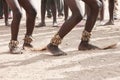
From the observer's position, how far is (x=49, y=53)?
647 cm

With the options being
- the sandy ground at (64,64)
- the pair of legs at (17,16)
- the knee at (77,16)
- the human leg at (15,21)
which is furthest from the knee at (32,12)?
Result: the knee at (77,16)

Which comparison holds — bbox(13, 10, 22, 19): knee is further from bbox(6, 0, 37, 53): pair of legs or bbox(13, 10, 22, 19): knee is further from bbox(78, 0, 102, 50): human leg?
bbox(78, 0, 102, 50): human leg

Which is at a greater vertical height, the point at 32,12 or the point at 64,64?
the point at 32,12

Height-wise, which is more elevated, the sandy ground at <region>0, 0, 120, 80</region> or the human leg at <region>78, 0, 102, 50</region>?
the human leg at <region>78, 0, 102, 50</region>

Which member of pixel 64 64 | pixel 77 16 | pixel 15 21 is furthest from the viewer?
pixel 15 21

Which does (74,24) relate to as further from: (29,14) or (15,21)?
(15,21)

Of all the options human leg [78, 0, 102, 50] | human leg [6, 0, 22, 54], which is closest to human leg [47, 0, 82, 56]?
human leg [78, 0, 102, 50]

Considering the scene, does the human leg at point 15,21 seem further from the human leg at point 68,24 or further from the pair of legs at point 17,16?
the human leg at point 68,24

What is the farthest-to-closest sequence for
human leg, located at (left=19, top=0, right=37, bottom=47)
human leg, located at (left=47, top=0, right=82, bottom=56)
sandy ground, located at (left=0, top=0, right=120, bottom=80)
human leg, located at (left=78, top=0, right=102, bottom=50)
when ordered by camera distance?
human leg, located at (left=19, top=0, right=37, bottom=47), human leg, located at (left=78, top=0, right=102, bottom=50), human leg, located at (left=47, top=0, right=82, bottom=56), sandy ground, located at (left=0, top=0, right=120, bottom=80)

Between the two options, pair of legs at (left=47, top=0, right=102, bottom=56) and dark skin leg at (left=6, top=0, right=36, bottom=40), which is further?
dark skin leg at (left=6, top=0, right=36, bottom=40)

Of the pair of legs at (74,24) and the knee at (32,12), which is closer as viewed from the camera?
the pair of legs at (74,24)

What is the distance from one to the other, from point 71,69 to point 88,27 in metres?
1.35

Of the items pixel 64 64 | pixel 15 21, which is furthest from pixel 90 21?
pixel 15 21

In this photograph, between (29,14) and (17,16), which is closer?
(17,16)
